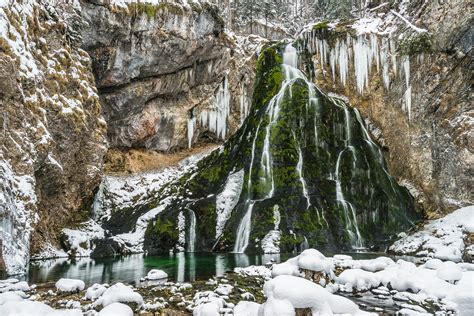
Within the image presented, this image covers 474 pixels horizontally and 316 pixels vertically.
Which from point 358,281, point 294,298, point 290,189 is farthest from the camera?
point 290,189

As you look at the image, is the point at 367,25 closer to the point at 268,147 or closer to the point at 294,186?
the point at 268,147

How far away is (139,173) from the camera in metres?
24.5

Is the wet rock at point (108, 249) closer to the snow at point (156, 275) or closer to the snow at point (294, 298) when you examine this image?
the snow at point (156, 275)

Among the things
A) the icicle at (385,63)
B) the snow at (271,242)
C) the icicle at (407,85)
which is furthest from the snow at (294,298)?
the icicle at (385,63)

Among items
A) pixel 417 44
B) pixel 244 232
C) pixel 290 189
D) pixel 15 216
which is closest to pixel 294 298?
pixel 15 216

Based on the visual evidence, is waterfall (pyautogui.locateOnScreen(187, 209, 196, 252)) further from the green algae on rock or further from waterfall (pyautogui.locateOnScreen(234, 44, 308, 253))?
waterfall (pyautogui.locateOnScreen(234, 44, 308, 253))

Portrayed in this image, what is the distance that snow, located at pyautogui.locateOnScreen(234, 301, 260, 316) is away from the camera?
23.3ft

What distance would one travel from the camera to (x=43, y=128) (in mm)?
15477

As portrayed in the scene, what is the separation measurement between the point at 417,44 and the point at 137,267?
60.6 feet

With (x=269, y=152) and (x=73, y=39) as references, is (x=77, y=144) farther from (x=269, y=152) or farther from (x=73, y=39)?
(x=269, y=152)

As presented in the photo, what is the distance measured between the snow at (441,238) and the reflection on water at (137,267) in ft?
18.8

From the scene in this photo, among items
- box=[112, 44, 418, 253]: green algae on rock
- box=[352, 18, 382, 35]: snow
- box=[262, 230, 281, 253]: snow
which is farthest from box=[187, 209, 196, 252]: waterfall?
box=[352, 18, 382, 35]: snow

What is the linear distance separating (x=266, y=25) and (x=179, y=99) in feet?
93.0

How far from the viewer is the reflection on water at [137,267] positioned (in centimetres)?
1168
